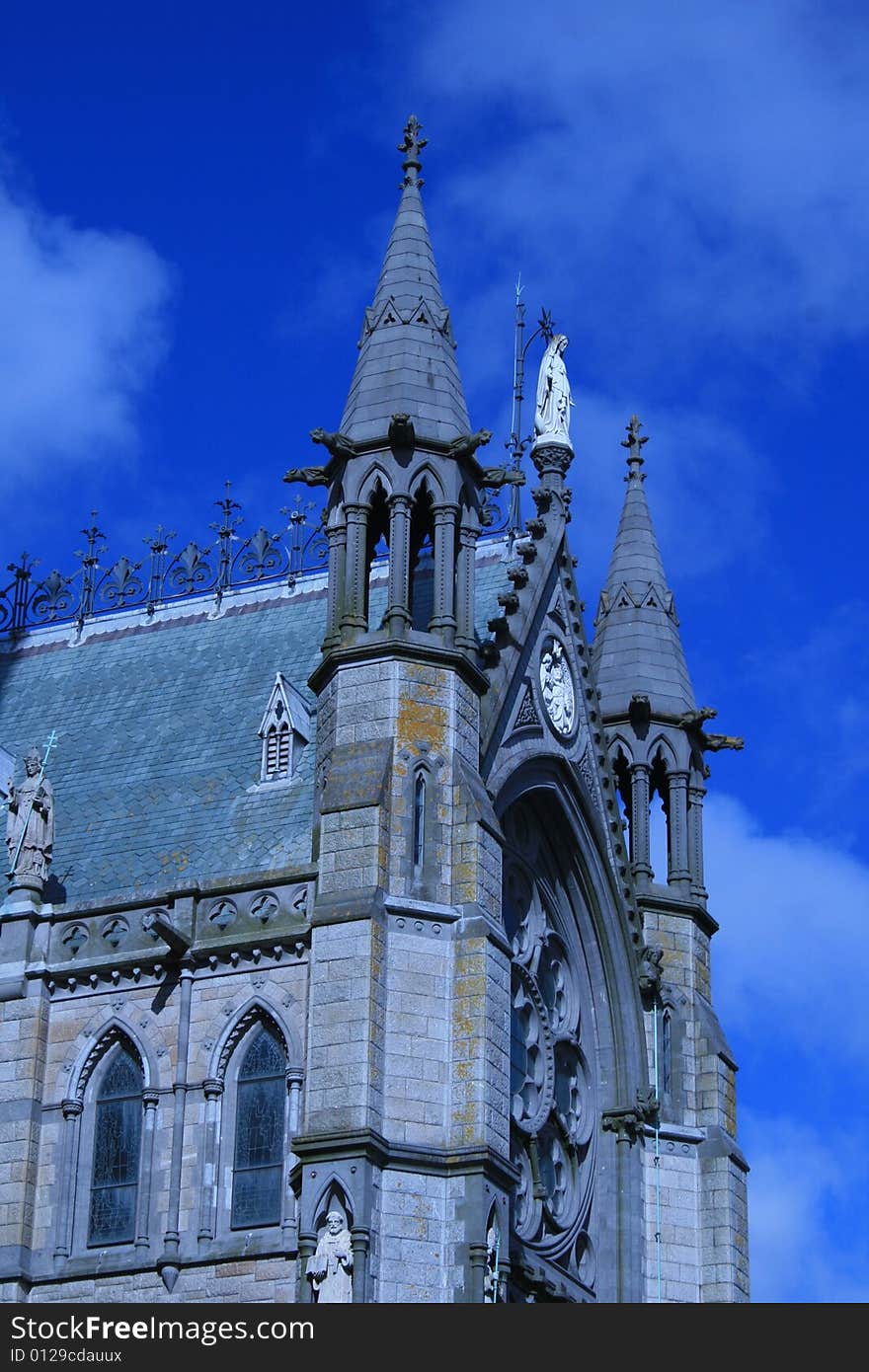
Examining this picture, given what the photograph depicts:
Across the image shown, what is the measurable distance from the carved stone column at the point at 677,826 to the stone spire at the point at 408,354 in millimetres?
9599

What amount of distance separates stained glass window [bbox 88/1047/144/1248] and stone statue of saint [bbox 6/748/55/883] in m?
3.12

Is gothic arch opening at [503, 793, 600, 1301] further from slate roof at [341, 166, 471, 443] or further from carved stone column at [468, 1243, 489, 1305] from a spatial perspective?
slate roof at [341, 166, 471, 443]

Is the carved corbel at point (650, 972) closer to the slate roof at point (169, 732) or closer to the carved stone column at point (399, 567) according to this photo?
the slate roof at point (169, 732)

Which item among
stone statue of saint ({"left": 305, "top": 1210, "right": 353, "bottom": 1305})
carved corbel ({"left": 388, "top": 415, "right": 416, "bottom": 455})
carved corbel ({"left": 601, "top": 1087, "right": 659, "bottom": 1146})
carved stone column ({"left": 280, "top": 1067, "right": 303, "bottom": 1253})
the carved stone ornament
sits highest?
carved corbel ({"left": 388, "top": 415, "right": 416, "bottom": 455})

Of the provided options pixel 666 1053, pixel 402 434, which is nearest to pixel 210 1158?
pixel 666 1053

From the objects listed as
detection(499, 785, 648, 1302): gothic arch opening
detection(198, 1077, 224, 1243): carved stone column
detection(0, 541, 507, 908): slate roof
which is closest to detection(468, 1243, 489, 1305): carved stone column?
detection(198, 1077, 224, 1243): carved stone column

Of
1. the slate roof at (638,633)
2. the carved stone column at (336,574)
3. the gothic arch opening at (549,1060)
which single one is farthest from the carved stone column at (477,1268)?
the slate roof at (638,633)

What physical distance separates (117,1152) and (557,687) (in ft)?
33.9

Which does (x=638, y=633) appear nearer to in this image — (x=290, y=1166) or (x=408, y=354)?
(x=408, y=354)

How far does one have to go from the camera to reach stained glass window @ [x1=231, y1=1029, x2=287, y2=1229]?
37.8m

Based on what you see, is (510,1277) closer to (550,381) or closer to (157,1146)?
(157,1146)

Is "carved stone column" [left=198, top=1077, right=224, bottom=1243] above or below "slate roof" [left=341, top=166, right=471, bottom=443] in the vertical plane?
below

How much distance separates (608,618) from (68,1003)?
45.5 feet

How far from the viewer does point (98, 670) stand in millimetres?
49094
